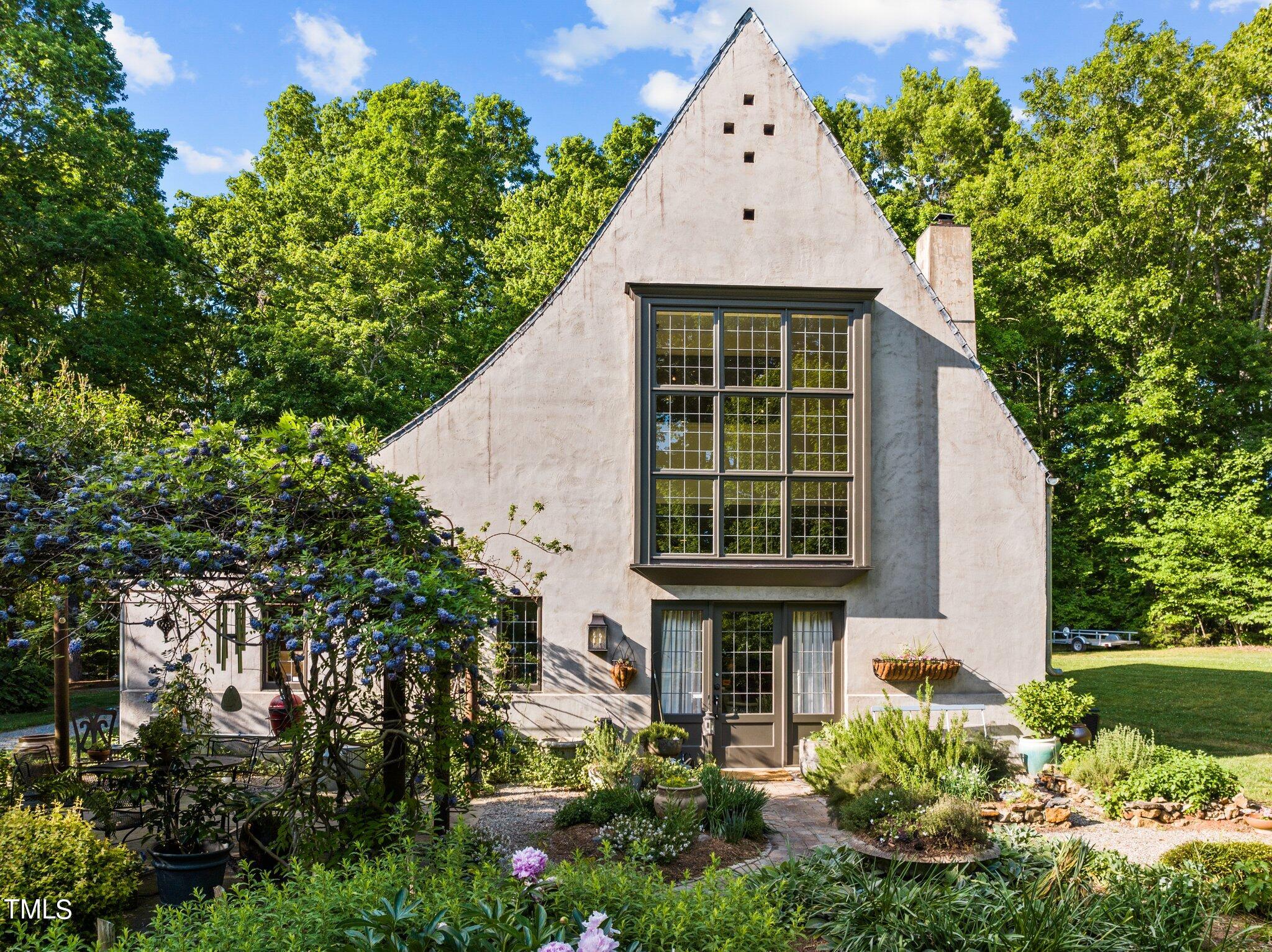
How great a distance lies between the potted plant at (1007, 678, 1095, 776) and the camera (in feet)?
32.7

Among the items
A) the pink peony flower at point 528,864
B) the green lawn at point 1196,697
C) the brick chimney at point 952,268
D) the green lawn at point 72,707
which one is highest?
the brick chimney at point 952,268

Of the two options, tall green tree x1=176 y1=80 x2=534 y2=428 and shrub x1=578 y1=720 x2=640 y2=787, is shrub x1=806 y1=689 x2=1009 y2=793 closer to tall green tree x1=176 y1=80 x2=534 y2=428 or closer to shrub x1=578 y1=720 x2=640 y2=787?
shrub x1=578 y1=720 x2=640 y2=787

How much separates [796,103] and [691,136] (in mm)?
1489

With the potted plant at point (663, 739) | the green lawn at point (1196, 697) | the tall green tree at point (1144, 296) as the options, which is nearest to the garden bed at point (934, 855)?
the potted plant at point (663, 739)

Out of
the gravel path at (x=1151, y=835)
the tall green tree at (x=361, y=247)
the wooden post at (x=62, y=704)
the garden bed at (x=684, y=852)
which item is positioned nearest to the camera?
the garden bed at (x=684, y=852)

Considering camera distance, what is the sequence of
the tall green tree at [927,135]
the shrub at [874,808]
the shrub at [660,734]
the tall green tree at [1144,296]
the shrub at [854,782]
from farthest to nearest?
the tall green tree at [927,135] < the tall green tree at [1144,296] < the shrub at [660,734] < the shrub at [854,782] < the shrub at [874,808]

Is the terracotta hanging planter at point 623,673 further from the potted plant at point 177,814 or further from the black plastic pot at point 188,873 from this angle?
the black plastic pot at point 188,873

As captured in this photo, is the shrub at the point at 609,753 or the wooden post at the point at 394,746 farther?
the shrub at the point at 609,753

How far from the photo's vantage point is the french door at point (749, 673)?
10.6 meters

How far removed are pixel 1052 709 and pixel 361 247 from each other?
58.6 ft

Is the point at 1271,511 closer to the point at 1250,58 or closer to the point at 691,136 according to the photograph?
the point at 1250,58

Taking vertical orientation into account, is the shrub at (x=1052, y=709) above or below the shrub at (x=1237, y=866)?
above

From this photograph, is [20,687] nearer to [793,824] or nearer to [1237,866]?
[793,824]

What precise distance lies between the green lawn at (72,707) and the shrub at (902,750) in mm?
11643
